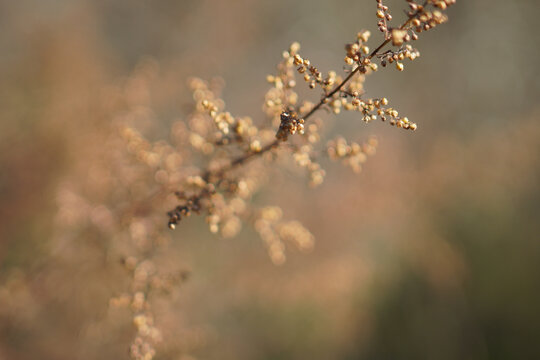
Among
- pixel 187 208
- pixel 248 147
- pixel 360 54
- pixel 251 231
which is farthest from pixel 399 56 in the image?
pixel 251 231

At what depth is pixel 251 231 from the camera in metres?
5.17

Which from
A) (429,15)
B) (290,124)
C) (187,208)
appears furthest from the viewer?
(187,208)

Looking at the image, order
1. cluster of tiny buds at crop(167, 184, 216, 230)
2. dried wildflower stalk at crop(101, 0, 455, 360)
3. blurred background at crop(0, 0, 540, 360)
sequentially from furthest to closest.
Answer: blurred background at crop(0, 0, 540, 360) < cluster of tiny buds at crop(167, 184, 216, 230) < dried wildflower stalk at crop(101, 0, 455, 360)

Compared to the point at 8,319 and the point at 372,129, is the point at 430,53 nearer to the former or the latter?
the point at 372,129

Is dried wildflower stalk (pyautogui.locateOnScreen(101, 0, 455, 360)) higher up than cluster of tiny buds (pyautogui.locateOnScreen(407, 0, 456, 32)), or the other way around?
cluster of tiny buds (pyautogui.locateOnScreen(407, 0, 456, 32))

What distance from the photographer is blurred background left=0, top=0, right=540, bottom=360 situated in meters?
2.70

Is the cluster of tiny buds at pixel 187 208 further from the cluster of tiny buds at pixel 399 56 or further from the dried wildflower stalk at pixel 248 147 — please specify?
the cluster of tiny buds at pixel 399 56

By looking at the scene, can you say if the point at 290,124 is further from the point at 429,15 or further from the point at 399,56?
the point at 429,15

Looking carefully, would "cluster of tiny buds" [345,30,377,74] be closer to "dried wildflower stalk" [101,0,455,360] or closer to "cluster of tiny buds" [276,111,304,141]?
"dried wildflower stalk" [101,0,455,360]

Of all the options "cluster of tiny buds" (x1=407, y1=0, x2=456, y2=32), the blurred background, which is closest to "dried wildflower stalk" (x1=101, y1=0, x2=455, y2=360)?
"cluster of tiny buds" (x1=407, y1=0, x2=456, y2=32)

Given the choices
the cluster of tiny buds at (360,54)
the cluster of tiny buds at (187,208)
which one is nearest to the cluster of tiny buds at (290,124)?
the cluster of tiny buds at (360,54)

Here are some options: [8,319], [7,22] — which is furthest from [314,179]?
[7,22]

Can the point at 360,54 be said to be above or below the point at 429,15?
below

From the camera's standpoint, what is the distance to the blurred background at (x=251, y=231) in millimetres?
2695
